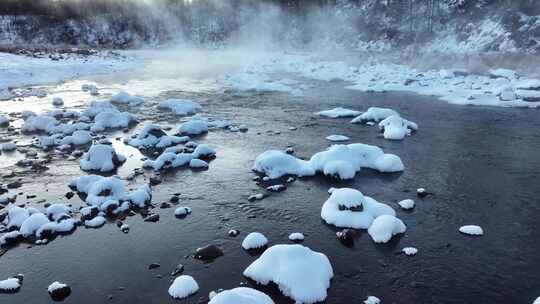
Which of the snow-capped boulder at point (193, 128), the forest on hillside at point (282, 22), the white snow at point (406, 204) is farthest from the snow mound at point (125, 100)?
the forest on hillside at point (282, 22)

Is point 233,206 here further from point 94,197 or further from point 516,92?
point 516,92

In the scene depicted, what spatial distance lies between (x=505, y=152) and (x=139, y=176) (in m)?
12.9

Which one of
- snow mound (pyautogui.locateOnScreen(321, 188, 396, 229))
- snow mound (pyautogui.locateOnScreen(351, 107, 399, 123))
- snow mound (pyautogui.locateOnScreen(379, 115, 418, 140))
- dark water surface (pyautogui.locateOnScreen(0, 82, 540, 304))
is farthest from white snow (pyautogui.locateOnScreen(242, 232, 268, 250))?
snow mound (pyautogui.locateOnScreen(351, 107, 399, 123))

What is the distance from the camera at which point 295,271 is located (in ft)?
27.1

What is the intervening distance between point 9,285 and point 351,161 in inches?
388

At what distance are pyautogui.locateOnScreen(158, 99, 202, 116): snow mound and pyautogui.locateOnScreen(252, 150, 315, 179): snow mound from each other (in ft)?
33.1

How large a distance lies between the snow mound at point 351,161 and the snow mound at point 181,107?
10.8m

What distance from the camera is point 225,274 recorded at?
8.64 metres

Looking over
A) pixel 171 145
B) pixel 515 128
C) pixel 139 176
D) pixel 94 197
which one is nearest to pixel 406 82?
pixel 515 128

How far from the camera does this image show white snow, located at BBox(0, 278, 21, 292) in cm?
816

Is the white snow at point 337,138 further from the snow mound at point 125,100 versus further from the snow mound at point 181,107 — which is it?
the snow mound at point 125,100

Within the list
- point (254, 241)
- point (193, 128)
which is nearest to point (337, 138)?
point (193, 128)

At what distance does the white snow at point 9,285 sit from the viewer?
26.8 ft

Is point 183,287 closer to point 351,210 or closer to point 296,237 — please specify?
point 296,237
